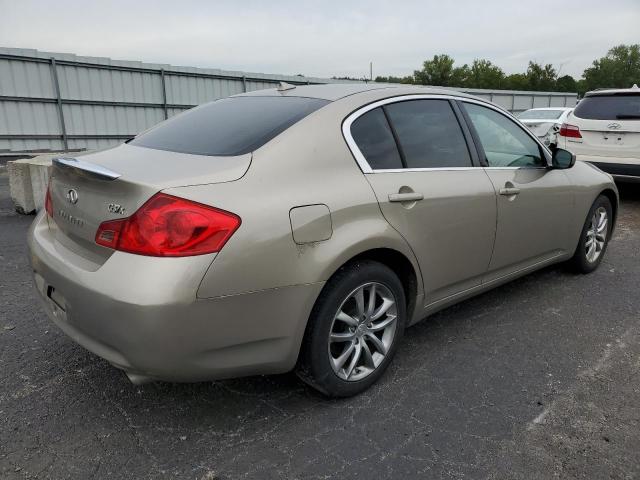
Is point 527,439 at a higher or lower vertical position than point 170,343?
lower

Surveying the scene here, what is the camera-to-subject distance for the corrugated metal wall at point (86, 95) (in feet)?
38.1

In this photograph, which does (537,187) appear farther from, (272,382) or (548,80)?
(548,80)

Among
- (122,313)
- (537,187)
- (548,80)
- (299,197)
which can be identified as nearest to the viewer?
(122,313)

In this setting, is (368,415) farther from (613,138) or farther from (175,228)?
(613,138)

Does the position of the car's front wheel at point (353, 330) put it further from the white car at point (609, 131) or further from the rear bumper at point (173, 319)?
the white car at point (609, 131)

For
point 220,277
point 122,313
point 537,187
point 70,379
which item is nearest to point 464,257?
point 537,187

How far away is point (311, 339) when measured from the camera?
240 centimetres

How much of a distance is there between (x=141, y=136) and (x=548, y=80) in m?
69.9

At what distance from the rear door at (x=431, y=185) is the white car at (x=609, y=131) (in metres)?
5.06

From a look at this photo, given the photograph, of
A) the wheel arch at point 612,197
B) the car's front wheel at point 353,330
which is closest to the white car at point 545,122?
the wheel arch at point 612,197

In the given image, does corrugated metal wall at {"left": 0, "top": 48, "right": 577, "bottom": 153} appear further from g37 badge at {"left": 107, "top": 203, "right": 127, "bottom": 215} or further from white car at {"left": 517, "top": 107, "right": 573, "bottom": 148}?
g37 badge at {"left": 107, "top": 203, "right": 127, "bottom": 215}

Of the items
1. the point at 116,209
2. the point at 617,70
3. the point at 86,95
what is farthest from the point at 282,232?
the point at 617,70

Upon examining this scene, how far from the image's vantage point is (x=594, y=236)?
15.2ft

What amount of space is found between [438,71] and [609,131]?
212ft
